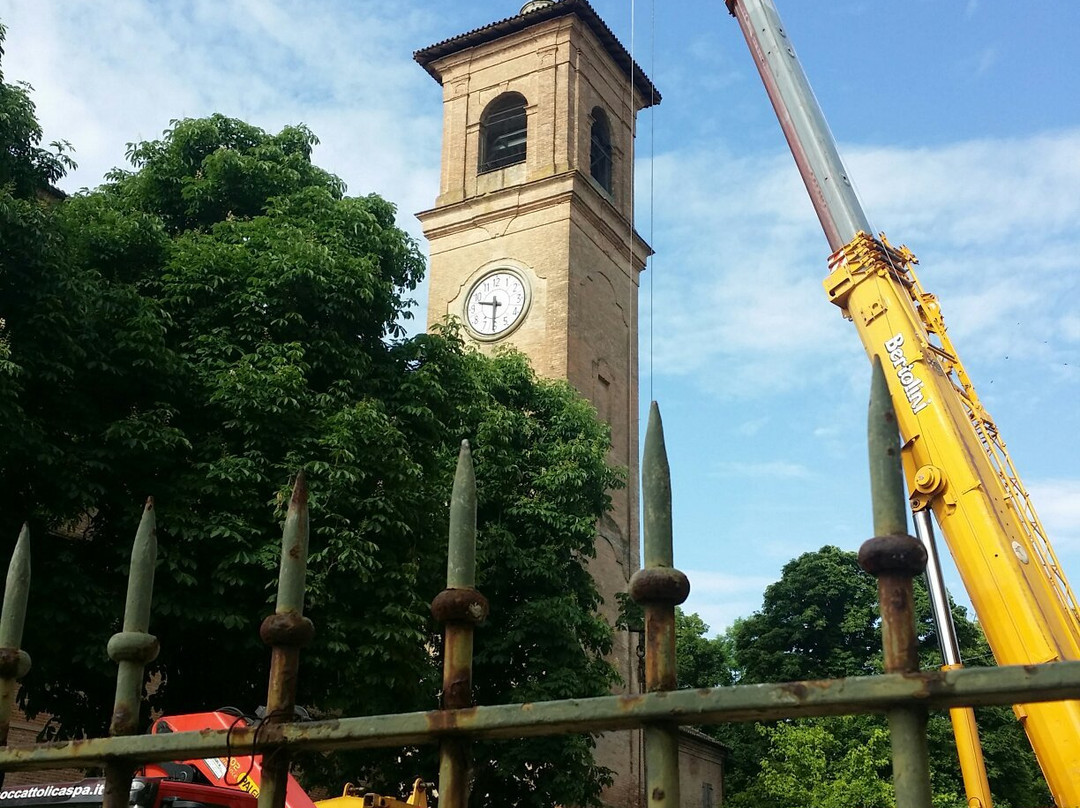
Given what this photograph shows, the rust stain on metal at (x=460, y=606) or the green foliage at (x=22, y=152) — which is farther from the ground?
the green foliage at (x=22, y=152)

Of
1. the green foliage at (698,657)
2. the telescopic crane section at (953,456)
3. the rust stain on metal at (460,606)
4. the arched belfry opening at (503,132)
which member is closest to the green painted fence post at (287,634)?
the rust stain on metal at (460,606)

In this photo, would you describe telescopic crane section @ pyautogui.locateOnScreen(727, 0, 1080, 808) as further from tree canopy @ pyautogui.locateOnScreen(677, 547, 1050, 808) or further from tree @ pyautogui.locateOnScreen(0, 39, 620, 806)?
tree canopy @ pyautogui.locateOnScreen(677, 547, 1050, 808)

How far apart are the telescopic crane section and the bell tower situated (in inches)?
613

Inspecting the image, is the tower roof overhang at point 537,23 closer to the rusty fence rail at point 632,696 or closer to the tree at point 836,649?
the tree at point 836,649

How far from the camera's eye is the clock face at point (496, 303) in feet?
102

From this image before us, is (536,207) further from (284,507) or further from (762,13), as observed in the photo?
(284,507)

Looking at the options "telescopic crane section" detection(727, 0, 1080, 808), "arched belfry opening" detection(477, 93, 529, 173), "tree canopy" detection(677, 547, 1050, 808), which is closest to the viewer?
"telescopic crane section" detection(727, 0, 1080, 808)

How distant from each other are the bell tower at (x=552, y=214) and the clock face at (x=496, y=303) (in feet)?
0.12

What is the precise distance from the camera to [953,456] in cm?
1131

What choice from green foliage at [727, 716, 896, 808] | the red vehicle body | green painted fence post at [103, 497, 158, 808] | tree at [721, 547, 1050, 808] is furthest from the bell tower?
green painted fence post at [103, 497, 158, 808]

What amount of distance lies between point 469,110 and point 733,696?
109 feet

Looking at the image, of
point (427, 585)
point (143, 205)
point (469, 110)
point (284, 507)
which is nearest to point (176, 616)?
point (284, 507)

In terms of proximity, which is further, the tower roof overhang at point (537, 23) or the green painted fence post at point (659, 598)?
the tower roof overhang at point (537, 23)

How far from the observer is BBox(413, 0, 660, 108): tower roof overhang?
110 ft
